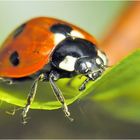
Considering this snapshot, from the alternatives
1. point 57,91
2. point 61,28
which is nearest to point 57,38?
point 61,28

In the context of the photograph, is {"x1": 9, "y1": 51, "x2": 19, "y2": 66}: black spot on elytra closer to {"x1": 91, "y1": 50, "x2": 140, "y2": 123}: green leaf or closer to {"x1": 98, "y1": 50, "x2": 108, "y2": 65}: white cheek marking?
{"x1": 98, "y1": 50, "x2": 108, "y2": 65}: white cheek marking

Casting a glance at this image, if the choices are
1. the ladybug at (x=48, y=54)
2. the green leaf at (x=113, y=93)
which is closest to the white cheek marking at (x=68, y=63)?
the ladybug at (x=48, y=54)

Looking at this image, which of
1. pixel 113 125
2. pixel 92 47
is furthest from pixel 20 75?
pixel 113 125

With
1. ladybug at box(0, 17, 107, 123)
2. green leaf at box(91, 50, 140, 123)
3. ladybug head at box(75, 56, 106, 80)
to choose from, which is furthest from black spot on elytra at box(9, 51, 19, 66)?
green leaf at box(91, 50, 140, 123)

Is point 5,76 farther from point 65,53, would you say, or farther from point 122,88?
point 122,88

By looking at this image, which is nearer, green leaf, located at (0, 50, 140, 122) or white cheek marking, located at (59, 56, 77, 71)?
green leaf, located at (0, 50, 140, 122)

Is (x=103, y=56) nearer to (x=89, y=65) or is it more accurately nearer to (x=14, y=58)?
(x=89, y=65)
